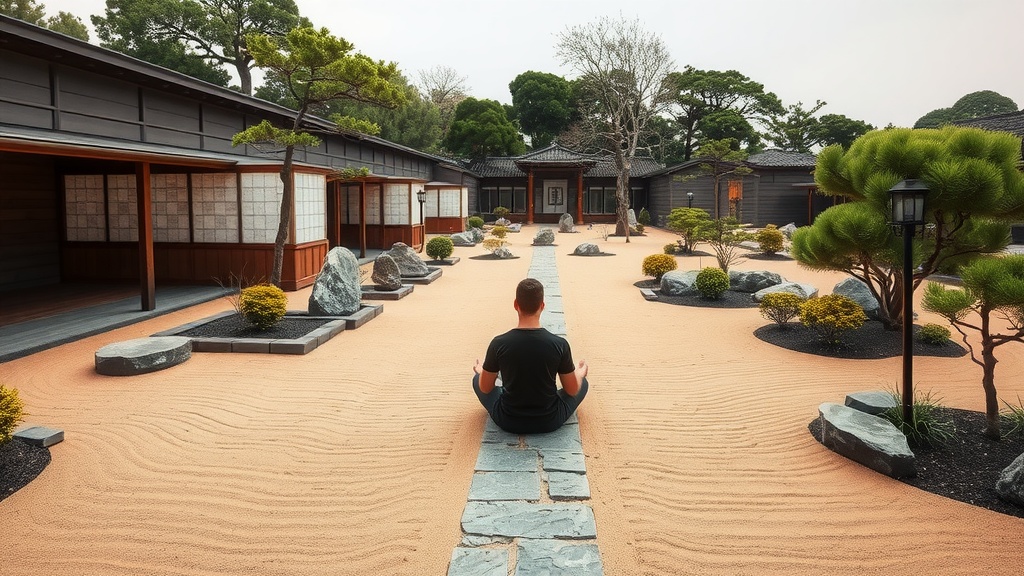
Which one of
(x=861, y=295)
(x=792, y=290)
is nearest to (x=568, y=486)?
(x=861, y=295)

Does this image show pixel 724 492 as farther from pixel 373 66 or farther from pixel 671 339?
pixel 373 66

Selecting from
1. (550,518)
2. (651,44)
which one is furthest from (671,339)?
(651,44)

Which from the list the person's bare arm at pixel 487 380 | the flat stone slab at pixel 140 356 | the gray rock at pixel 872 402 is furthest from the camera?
the flat stone slab at pixel 140 356

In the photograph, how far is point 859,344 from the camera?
8.59 meters

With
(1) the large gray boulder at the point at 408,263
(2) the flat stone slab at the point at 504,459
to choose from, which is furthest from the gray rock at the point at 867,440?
(1) the large gray boulder at the point at 408,263

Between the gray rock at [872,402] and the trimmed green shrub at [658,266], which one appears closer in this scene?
the gray rock at [872,402]

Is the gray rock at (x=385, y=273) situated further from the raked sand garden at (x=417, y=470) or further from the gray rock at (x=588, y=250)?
the gray rock at (x=588, y=250)

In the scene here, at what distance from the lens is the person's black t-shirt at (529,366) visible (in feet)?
15.4

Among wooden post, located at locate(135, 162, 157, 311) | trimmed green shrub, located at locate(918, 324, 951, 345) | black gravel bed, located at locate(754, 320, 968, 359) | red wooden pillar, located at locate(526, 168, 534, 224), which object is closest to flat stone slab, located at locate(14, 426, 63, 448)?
wooden post, located at locate(135, 162, 157, 311)

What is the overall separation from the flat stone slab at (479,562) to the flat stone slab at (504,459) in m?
1.01

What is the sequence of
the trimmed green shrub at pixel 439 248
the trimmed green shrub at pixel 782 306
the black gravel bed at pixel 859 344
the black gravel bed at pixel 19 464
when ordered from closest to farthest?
the black gravel bed at pixel 19 464 → the black gravel bed at pixel 859 344 → the trimmed green shrub at pixel 782 306 → the trimmed green shrub at pixel 439 248

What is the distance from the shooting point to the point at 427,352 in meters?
8.27

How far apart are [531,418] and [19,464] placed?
3.68 m

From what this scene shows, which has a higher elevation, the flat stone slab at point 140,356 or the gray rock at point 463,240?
the gray rock at point 463,240
